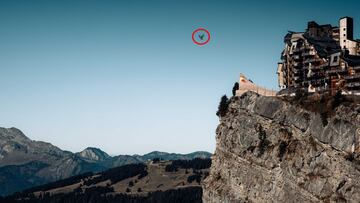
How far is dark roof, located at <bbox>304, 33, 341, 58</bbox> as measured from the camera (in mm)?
143062

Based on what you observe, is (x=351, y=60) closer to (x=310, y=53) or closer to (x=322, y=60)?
(x=322, y=60)

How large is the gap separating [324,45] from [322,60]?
11.6 meters

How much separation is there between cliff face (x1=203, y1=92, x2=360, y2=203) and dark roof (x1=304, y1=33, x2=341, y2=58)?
22.2m

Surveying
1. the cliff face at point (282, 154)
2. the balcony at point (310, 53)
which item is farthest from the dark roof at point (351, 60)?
the cliff face at point (282, 154)

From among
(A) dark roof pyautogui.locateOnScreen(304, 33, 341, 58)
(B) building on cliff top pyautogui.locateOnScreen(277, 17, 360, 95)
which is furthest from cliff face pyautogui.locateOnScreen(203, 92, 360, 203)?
(A) dark roof pyautogui.locateOnScreen(304, 33, 341, 58)

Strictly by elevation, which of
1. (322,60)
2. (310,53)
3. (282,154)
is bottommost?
(282,154)

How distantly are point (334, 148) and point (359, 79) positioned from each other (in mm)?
23298

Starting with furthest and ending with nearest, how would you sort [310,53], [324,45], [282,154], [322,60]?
[324,45], [310,53], [322,60], [282,154]

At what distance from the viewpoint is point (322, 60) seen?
13938cm

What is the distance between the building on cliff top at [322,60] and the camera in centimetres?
12650

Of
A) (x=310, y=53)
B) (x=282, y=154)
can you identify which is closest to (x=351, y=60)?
(x=310, y=53)

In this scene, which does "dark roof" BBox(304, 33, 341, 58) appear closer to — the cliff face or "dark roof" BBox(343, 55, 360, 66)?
"dark roof" BBox(343, 55, 360, 66)

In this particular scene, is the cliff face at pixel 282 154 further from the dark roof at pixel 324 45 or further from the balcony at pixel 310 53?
the dark roof at pixel 324 45

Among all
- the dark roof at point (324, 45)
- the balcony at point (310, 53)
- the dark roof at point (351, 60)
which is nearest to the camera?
the dark roof at point (351, 60)
